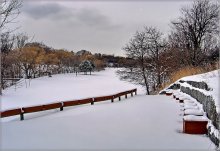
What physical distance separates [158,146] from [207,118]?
→ 5.96 feet

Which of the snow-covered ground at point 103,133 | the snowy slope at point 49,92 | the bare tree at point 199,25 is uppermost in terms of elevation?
the bare tree at point 199,25

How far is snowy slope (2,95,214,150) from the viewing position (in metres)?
7.77

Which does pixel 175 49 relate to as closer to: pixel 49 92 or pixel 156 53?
pixel 156 53

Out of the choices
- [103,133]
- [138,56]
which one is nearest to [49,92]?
[138,56]

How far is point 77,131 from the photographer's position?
9.59m

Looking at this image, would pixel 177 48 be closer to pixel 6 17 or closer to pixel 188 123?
pixel 6 17

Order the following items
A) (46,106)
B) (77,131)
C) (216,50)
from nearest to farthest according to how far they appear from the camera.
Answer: (77,131)
(46,106)
(216,50)

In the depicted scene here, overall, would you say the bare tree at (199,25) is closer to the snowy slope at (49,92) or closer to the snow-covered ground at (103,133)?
the snowy slope at (49,92)

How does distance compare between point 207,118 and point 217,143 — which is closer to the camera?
point 217,143

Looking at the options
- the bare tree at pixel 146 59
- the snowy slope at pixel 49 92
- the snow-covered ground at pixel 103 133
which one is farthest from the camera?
the bare tree at pixel 146 59

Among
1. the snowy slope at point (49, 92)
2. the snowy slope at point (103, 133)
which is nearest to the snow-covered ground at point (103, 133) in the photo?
the snowy slope at point (103, 133)

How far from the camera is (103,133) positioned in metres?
9.16

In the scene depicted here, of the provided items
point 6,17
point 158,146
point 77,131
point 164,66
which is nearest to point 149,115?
point 77,131

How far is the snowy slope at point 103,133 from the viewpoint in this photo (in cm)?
777
